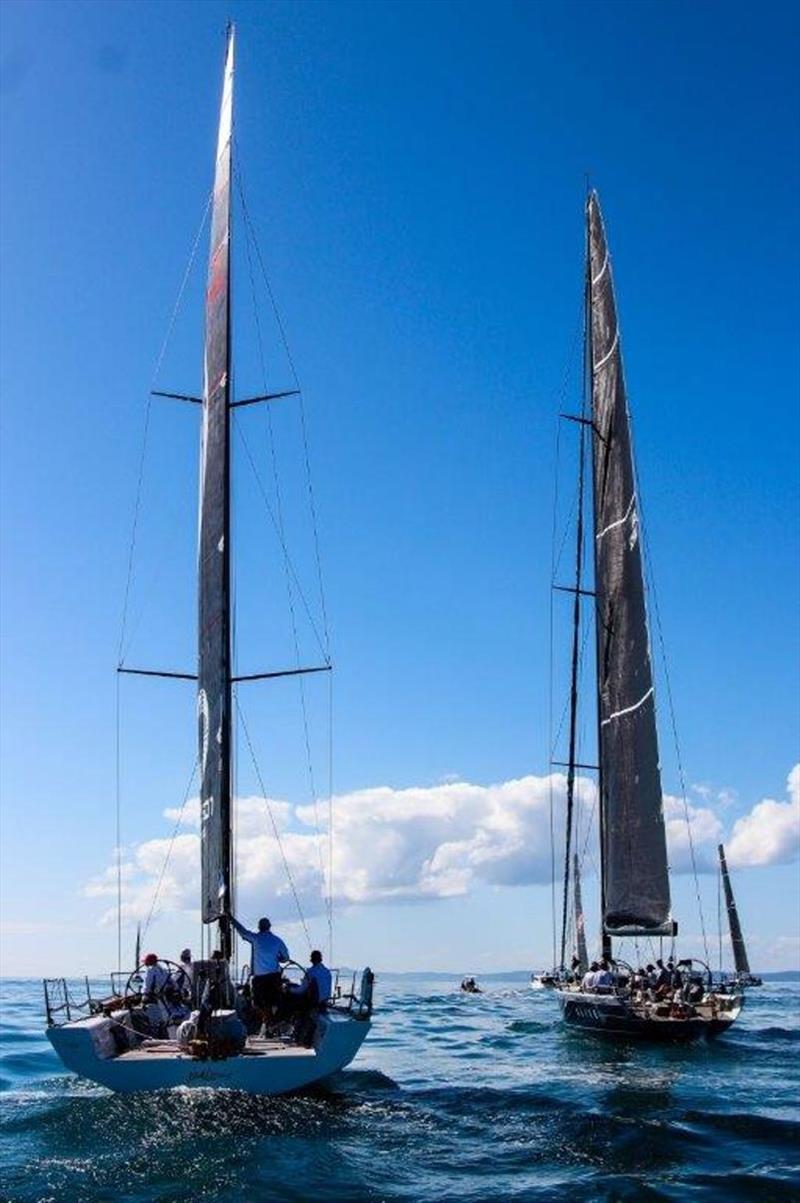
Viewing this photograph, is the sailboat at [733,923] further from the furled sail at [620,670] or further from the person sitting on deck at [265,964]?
the person sitting on deck at [265,964]

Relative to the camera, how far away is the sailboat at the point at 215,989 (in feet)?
56.2

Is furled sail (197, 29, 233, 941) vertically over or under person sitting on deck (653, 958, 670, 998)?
over

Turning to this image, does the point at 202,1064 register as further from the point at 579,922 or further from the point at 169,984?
the point at 579,922

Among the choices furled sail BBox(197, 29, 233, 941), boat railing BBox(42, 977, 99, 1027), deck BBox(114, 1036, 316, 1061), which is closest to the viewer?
deck BBox(114, 1036, 316, 1061)

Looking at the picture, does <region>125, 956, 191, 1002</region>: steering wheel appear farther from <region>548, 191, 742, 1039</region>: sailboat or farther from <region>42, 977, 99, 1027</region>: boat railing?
<region>548, 191, 742, 1039</region>: sailboat

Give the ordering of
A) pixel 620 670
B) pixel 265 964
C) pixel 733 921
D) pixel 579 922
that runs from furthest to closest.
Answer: pixel 733 921
pixel 579 922
pixel 620 670
pixel 265 964

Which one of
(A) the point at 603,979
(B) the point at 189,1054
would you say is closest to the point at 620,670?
(A) the point at 603,979

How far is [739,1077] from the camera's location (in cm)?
2397

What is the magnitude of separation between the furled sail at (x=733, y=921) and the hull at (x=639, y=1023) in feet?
154

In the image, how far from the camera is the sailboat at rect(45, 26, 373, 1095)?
17.1 meters

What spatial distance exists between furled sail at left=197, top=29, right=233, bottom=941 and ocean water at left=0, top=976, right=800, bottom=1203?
478cm

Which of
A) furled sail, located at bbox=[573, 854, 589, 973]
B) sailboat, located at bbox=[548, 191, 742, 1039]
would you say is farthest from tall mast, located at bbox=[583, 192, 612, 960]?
furled sail, located at bbox=[573, 854, 589, 973]

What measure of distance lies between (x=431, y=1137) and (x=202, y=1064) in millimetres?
3599

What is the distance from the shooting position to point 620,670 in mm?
36219
